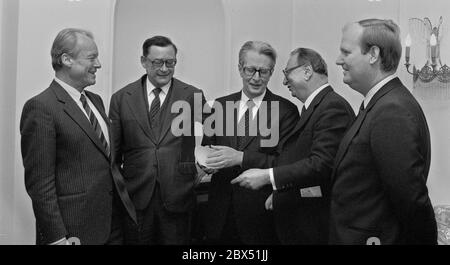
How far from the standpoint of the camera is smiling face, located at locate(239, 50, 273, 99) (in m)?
2.28

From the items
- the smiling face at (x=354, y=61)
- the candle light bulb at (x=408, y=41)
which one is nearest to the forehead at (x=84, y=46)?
the smiling face at (x=354, y=61)

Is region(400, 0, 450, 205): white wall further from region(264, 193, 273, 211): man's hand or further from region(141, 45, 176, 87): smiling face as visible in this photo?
region(141, 45, 176, 87): smiling face

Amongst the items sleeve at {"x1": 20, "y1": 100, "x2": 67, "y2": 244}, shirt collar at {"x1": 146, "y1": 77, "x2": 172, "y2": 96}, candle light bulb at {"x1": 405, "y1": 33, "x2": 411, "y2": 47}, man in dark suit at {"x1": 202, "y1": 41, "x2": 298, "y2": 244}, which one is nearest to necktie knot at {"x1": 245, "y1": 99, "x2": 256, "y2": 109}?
man in dark suit at {"x1": 202, "y1": 41, "x2": 298, "y2": 244}

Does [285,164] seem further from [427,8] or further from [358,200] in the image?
[427,8]

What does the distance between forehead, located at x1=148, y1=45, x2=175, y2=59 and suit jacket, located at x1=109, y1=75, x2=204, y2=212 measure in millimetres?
106

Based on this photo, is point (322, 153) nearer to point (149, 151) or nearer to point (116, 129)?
point (149, 151)

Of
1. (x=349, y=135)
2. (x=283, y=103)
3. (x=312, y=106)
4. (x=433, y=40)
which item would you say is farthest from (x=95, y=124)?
(x=433, y=40)

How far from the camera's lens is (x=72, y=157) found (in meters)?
2.11

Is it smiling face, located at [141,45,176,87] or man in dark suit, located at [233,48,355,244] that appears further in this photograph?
smiling face, located at [141,45,176,87]

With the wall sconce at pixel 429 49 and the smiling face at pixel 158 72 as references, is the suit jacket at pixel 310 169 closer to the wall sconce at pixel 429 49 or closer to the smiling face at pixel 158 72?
the wall sconce at pixel 429 49

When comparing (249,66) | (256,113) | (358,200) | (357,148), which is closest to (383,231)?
(358,200)

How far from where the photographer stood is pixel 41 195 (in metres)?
2.07

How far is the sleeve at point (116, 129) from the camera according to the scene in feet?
7.38

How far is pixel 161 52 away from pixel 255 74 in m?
0.41
